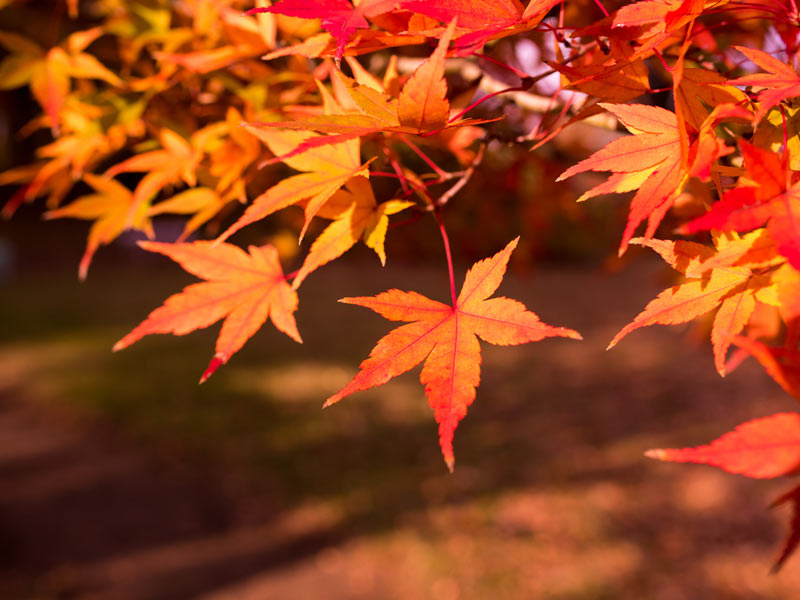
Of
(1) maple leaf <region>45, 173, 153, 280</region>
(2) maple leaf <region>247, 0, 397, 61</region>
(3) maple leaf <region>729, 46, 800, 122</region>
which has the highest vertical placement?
(2) maple leaf <region>247, 0, 397, 61</region>

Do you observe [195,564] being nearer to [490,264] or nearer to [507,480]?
[507,480]

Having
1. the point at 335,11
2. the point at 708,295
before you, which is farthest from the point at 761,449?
the point at 335,11

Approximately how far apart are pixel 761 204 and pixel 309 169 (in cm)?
49

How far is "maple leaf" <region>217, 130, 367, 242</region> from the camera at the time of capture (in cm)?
→ 74

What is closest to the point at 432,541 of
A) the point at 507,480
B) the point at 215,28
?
the point at 507,480

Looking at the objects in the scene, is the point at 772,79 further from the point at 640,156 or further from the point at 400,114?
the point at 400,114

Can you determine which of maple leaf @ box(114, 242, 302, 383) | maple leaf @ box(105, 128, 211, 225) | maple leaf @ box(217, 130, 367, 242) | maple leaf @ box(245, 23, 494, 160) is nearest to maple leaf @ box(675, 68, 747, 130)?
maple leaf @ box(245, 23, 494, 160)

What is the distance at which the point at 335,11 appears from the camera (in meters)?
0.67

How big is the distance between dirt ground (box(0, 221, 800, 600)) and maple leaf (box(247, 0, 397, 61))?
1.32 metres

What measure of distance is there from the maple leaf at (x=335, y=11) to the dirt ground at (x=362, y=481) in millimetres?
1323

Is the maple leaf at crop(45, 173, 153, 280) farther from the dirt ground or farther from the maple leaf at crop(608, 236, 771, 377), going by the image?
the dirt ground

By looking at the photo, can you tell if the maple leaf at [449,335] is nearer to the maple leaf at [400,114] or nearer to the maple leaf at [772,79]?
the maple leaf at [400,114]

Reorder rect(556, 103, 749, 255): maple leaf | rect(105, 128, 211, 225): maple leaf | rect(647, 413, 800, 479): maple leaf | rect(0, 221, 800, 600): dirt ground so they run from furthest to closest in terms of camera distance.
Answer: rect(0, 221, 800, 600): dirt ground < rect(105, 128, 211, 225): maple leaf < rect(556, 103, 749, 255): maple leaf < rect(647, 413, 800, 479): maple leaf

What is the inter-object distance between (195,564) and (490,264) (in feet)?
11.8
